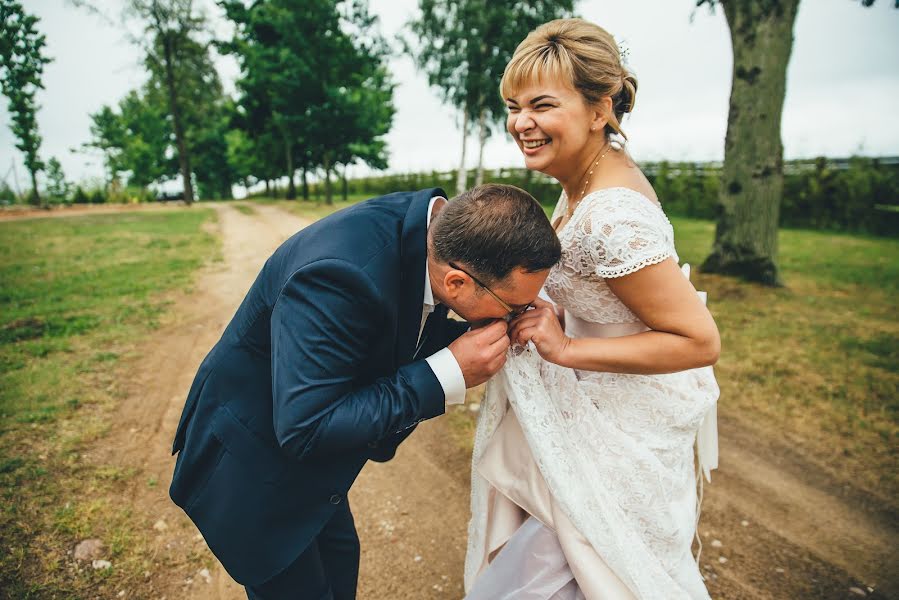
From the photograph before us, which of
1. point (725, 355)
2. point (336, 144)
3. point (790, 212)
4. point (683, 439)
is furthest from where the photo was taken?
point (336, 144)

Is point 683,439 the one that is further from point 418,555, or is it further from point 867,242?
point 867,242

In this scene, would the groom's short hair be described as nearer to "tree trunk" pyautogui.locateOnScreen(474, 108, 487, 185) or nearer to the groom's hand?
the groom's hand

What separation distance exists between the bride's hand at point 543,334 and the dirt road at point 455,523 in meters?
1.85

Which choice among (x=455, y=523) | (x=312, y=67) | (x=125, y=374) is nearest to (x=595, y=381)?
(x=455, y=523)

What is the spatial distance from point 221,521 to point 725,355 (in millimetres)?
5826

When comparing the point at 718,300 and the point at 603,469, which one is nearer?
the point at 603,469

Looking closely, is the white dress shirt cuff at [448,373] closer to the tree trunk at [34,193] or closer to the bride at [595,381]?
the bride at [595,381]

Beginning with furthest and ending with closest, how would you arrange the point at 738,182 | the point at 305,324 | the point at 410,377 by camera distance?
the point at 738,182 → the point at 410,377 → the point at 305,324

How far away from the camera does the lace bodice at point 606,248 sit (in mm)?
1628

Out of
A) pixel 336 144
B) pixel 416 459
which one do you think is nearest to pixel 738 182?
pixel 416 459

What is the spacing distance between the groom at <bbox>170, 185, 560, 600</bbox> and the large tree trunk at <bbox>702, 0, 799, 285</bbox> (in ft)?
27.5

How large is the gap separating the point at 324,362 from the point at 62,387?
15.3ft

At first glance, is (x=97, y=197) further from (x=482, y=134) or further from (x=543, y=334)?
(x=543, y=334)

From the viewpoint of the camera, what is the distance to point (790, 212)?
58.2 ft
